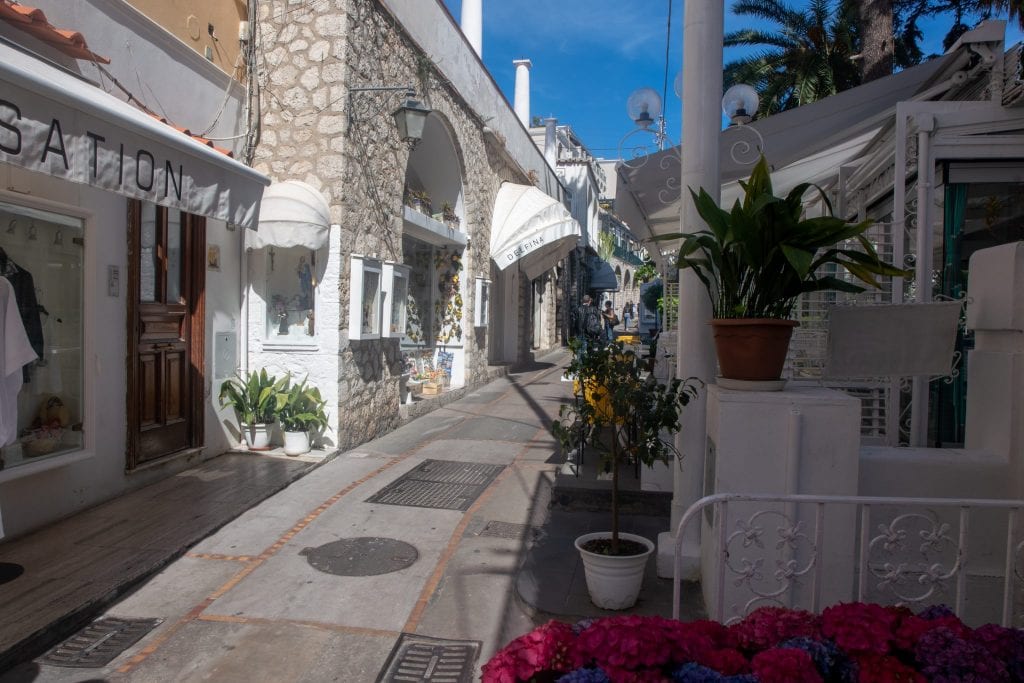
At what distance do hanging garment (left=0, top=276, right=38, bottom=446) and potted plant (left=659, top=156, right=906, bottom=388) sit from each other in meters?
3.93

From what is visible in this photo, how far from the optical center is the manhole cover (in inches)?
165

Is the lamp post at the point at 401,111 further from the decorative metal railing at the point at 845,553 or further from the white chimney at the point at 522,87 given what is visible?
the white chimney at the point at 522,87

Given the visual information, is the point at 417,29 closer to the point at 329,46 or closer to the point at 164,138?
the point at 329,46

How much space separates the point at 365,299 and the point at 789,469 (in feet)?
19.4

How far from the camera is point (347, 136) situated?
764cm

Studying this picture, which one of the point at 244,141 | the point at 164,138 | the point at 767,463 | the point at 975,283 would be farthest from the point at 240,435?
the point at 975,283

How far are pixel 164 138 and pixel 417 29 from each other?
19.4ft

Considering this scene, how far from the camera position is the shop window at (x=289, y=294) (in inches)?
304

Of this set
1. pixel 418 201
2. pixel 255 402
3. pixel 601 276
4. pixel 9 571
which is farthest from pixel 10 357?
pixel 601 276

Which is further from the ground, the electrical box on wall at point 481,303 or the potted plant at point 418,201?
the potted plant at point 418,201

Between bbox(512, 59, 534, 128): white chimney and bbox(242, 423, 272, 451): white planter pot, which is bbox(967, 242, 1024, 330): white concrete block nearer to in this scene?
bbox(242, 423, 272, 451): white planter pot

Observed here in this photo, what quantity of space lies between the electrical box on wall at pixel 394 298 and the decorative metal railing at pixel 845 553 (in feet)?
18.5

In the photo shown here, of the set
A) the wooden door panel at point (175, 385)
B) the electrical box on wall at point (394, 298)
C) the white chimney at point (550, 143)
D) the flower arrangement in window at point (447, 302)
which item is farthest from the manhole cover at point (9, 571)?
the white chimney at point (550, 143)

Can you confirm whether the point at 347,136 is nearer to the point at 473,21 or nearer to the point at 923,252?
the point at 923,252
